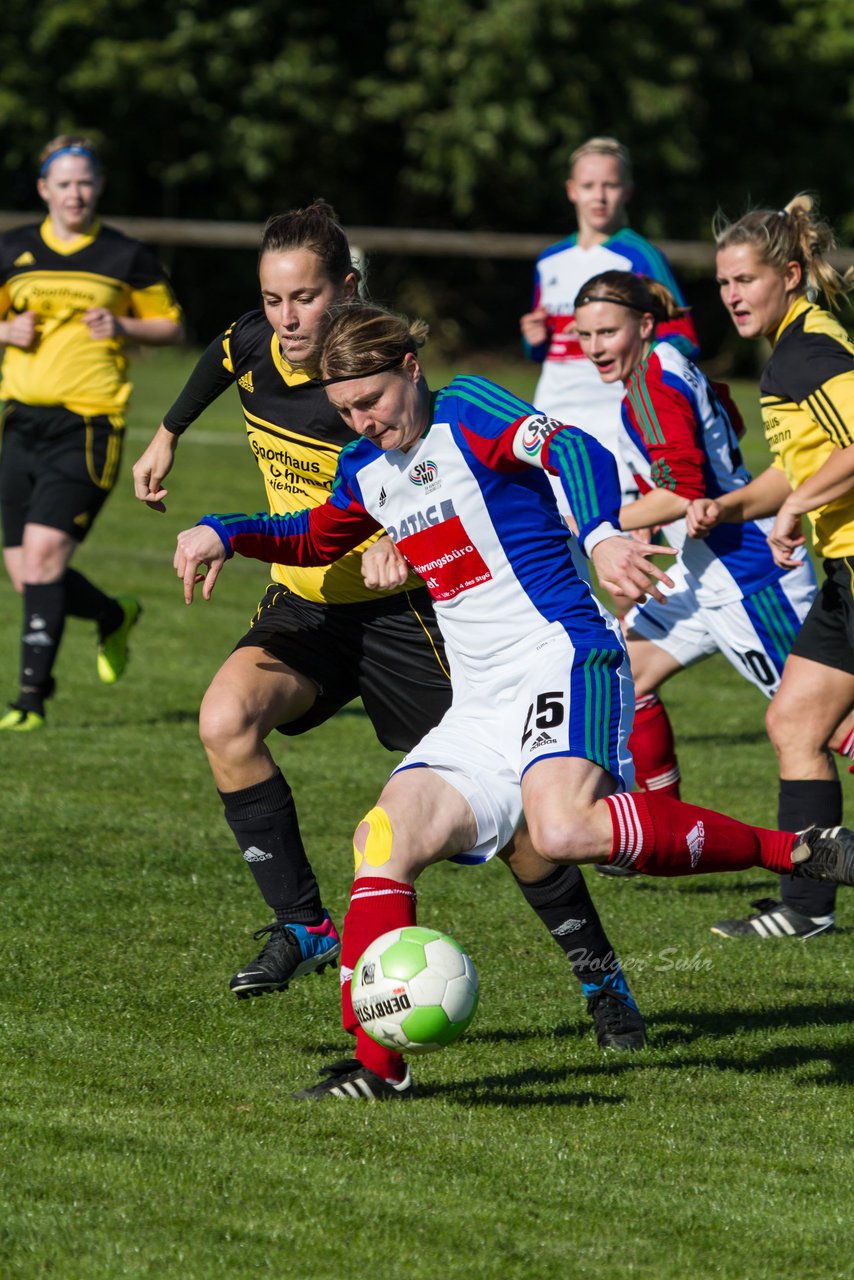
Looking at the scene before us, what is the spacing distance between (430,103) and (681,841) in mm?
28200

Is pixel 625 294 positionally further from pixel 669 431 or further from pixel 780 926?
pixel 780 926

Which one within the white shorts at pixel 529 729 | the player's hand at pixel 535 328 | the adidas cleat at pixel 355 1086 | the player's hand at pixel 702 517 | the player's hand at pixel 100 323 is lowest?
the adidas cleat at pixel 355 1086

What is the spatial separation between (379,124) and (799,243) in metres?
27.4

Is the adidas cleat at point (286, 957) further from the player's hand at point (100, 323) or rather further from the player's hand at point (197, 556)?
the player's hand at point (100, 323)

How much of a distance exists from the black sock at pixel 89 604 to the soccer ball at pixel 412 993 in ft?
17.1

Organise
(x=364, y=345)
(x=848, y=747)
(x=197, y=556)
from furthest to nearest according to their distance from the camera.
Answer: (x=848, y=747) → (x=197, y=556) → (x=364, y=345)

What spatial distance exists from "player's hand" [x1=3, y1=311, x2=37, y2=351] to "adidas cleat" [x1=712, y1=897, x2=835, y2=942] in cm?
473

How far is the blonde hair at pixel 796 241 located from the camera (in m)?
5.57

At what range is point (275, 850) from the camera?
5070mm

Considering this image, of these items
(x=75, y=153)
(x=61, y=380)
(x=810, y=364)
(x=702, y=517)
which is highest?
(x=75, y=153)

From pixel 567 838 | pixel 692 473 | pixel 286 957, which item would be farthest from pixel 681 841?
pixel 692 473

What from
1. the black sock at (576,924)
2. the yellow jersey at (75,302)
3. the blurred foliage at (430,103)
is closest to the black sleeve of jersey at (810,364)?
the black sock at (576,924)

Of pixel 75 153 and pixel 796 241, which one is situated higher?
pixel 75 153

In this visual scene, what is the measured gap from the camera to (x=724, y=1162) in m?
3.96
